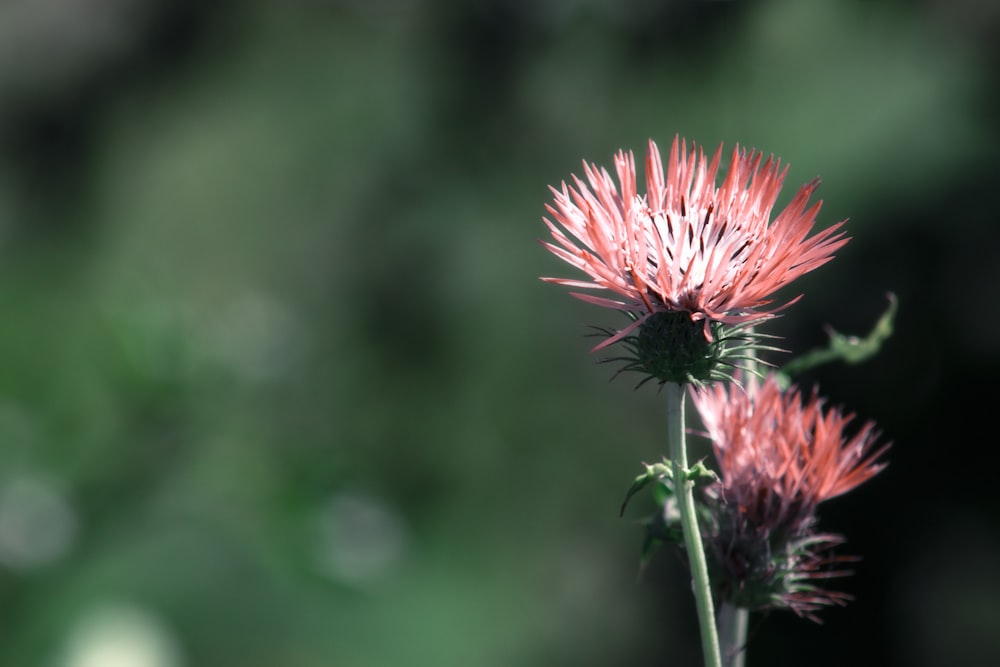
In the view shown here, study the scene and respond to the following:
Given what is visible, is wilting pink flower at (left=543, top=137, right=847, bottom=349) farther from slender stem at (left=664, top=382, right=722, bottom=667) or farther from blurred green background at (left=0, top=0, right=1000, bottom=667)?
blurred green background at (left=0, top=0, right=1000, bottom=667)

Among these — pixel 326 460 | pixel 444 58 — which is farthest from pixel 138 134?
pixel 326 460

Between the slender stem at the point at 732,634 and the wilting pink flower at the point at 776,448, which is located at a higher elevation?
the wilting pink flower at the point at 776,448

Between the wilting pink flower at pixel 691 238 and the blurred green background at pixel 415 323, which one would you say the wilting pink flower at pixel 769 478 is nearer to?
the wilting pink flower at pixel 691 238

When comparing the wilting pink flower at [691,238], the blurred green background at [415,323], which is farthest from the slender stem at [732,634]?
the blurred green background at [415,323]

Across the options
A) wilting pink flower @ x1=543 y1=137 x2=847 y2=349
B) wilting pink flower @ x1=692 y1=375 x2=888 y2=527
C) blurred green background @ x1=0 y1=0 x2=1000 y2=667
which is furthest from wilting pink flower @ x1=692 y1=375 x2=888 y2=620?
blurred green background @ x1=0 y1=0 x2=1000 y2=667

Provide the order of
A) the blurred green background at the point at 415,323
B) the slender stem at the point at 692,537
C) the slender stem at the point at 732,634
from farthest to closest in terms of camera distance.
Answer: the blurred green background at the point at 415,323 < the slender stem at the point at 732,634 < the slender stem at the point at 692,537

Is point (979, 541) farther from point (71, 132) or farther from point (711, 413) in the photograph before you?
Answer: point (71, 132)

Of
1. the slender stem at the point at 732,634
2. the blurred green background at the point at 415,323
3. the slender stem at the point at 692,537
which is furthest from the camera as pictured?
the blurred green background at the point at 415,323
